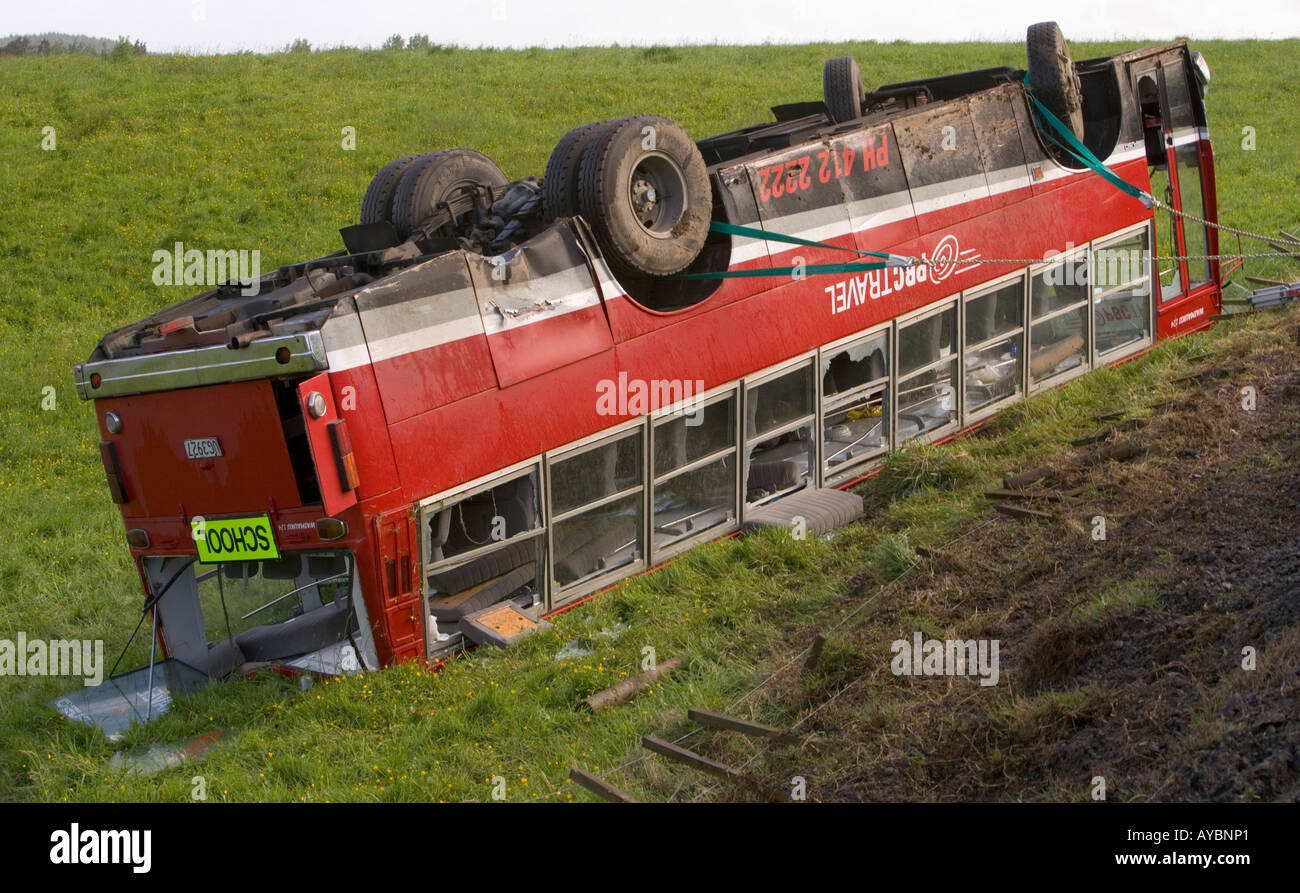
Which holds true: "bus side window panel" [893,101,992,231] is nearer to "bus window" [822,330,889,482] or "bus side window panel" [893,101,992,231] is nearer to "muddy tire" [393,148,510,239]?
"bus window" [822,330,889,482]

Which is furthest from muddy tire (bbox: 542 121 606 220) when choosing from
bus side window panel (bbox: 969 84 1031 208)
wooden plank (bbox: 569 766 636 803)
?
bus side window panel (bbox: 969 84 1031 208)

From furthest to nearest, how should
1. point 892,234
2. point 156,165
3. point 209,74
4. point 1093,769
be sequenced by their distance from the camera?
point 209,74
point 156,165
point 892,234
point 1093,769

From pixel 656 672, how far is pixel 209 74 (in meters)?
25.8

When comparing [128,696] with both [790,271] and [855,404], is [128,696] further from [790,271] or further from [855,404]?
[855,404]

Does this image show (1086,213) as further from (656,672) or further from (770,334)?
(656,672)

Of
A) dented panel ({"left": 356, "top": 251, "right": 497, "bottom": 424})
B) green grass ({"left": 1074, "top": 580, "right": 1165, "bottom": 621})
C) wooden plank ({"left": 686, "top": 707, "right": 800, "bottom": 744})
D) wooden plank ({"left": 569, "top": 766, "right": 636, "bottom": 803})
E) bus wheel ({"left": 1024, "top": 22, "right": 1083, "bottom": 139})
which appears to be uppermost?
bus wheel ({"left": 1024, "top": 22, "right": 1083, "bottom": 139})

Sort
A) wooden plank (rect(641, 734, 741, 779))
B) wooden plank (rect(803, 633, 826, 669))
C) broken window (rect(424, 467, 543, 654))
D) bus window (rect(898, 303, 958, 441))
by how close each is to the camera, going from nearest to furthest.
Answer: wooden plank (rect(641, 734, 741, 779)) < wooden plank (rect(803, 633, 826, 669)) < broken window (rect(424, 467, 543, 654)) < bus window (rect(898, 303, 958, 441))

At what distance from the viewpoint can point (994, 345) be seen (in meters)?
11.3

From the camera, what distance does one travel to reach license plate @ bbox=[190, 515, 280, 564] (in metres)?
7.23

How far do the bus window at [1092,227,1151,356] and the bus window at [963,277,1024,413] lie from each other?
109 cm

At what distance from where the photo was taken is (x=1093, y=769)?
4.65 meters

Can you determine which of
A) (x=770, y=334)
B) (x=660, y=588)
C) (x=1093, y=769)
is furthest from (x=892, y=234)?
(x=1093, y=769)

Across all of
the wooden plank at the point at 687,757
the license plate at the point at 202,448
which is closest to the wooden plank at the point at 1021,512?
the wooden plank at the point at 687,757

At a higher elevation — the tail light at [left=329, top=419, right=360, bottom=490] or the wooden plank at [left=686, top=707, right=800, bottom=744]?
the tail light at [left=329, top=419, right=360, bottom=490]
